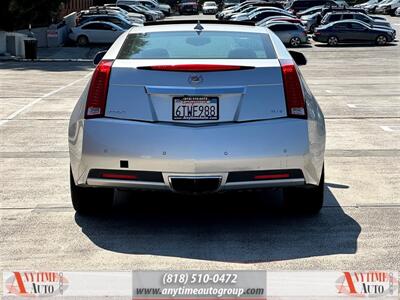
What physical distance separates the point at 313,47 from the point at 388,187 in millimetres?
33061

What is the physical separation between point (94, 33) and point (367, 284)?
39.4 metres

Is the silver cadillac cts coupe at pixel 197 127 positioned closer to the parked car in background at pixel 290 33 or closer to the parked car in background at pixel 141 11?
the parked car in background at pixel 290 33

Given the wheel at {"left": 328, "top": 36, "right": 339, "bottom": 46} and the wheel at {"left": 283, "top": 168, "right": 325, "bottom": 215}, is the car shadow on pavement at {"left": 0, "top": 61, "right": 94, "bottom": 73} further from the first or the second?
the wheel at {"left": 283, "top": 168, "right": 325, "bottom": 215}

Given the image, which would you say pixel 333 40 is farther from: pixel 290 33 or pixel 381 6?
pixel 381 6

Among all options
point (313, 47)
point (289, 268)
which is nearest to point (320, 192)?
point (289, 268)

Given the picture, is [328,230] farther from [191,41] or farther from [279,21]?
[279,21]

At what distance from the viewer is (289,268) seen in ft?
18.6

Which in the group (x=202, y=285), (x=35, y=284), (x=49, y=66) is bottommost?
(x=49, y=66)

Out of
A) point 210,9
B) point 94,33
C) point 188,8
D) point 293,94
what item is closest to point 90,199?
point 293,94

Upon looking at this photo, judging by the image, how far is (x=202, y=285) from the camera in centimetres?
515

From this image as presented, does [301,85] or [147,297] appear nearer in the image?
[147,297]

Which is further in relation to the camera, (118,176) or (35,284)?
(118,176)

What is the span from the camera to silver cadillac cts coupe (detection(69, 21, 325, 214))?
20.6 ft

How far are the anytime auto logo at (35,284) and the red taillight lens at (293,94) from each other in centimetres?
219
